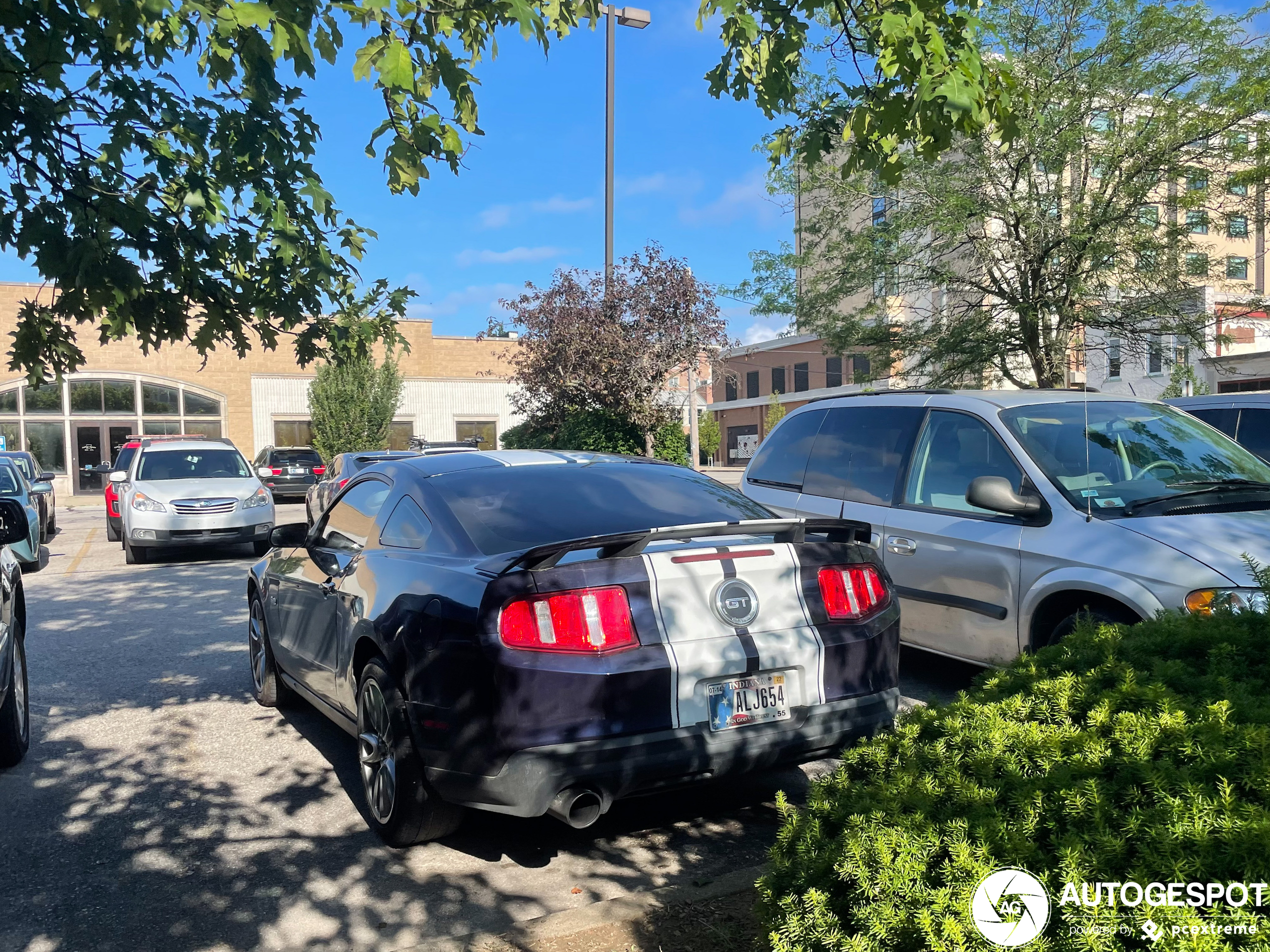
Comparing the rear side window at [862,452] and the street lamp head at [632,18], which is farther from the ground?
the street lamp head at [632,18]

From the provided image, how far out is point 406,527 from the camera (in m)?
4.60

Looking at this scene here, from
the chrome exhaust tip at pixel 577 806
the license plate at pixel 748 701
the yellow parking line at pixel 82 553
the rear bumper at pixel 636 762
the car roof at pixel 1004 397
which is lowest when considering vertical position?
the yellow parking line at pixel 82 553

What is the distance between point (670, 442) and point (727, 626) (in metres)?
19.4

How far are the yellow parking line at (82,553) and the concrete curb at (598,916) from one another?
40.7ft

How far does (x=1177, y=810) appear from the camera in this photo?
1948 mm

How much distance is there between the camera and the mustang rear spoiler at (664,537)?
12.0ft

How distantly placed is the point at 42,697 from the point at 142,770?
2175mm

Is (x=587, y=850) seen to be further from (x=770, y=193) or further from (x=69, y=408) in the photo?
(x=69, y=408)

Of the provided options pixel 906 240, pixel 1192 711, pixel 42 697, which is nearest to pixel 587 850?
pixel 1192 711

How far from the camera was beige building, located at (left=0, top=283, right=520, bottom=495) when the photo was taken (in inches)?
1515

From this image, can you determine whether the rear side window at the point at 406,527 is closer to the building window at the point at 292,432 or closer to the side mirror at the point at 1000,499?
the side mirror at the point at 1000,499

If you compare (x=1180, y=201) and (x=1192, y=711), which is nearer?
(x=1192, y=711)

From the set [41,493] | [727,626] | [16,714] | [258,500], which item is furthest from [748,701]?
[41,493]

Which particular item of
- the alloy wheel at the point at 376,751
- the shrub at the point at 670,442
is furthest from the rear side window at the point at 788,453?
the shrub at the point at 670,442
